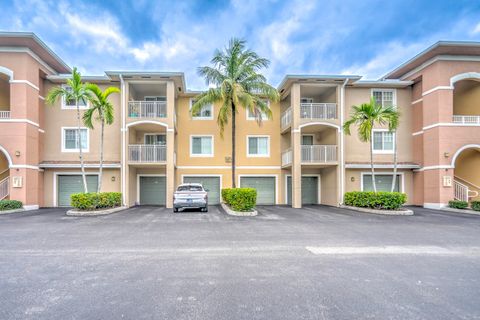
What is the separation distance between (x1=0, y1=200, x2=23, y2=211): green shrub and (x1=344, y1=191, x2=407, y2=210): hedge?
18880mm

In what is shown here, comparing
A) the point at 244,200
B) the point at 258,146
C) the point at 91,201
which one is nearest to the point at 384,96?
the point at 258,146

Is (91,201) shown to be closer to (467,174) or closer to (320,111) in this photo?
(320,111)

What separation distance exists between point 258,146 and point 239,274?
14947 millimetres

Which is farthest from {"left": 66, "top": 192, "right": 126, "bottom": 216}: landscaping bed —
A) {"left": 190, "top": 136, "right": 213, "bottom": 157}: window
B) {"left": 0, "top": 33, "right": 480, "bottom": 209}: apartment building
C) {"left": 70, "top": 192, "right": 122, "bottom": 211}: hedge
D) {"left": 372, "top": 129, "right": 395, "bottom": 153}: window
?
{"left": 372, "top": 129, "right": 395, "bottom": 153}: window

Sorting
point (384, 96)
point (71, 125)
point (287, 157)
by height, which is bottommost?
point (287, 157)

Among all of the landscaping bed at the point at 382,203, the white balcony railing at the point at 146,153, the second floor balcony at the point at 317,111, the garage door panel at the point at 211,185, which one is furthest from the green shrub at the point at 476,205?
the white balcony railing at the point at 146,153

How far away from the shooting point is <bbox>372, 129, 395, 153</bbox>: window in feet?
60.5

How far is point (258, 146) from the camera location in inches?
766

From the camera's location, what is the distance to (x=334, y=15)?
63.1ft

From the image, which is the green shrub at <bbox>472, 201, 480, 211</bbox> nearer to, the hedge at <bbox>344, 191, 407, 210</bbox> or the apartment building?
the apartment building

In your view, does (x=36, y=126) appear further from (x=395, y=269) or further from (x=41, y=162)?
(x=395, y=269)

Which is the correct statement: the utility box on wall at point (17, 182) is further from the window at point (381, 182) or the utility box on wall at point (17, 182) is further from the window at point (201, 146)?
the window at point (381, 182)

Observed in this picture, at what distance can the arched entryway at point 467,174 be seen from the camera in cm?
1620

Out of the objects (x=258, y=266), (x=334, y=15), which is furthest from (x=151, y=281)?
Answer: (x=334, y=15)
